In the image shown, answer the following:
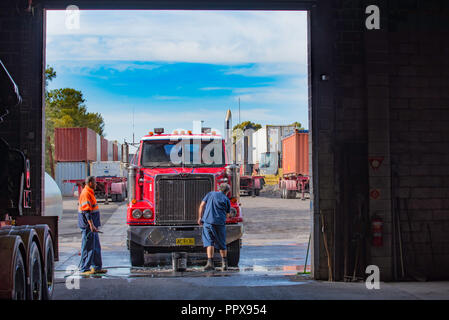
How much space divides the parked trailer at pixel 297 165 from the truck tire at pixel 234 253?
30848mm

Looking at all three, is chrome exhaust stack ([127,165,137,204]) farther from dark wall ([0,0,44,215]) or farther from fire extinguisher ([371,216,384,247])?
fire extinguisher ([371,216,384,247])

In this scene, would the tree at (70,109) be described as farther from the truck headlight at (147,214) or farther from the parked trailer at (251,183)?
the truck headlight at (147,214)

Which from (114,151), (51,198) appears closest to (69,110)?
(114,151)

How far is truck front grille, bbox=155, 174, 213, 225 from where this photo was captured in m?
13.1

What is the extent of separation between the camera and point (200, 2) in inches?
456

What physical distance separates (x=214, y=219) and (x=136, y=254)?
2.09m

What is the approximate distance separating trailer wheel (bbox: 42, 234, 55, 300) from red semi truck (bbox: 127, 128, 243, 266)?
4514mm

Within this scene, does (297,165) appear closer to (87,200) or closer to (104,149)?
(104,149)

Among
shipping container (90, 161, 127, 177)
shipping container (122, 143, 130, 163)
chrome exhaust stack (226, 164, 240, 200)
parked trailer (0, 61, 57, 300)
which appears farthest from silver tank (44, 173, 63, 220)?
shipping container (90, 161, 127, 177)

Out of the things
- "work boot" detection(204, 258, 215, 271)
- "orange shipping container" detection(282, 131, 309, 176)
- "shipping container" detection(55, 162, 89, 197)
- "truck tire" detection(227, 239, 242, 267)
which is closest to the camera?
"work boot" detection(204, 258, 215, 271)

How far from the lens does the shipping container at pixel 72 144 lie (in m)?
50.6

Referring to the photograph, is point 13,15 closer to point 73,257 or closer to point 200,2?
point 200,2

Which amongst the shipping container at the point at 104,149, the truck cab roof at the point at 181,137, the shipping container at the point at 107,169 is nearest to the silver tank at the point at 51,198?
the truck cab roof at the point at 181,137
